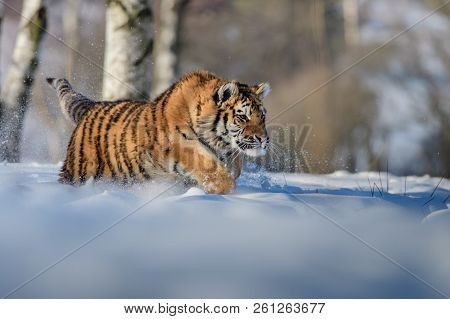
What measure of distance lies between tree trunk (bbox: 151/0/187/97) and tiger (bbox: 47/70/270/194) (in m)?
2.89

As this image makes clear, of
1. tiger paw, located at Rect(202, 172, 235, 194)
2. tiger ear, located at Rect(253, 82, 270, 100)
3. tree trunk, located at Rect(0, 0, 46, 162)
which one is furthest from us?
tree trunk, located at Rect(0, 0, 46, 162)

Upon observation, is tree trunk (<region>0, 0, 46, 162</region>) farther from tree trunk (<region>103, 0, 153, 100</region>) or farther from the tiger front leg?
the tiger front leg

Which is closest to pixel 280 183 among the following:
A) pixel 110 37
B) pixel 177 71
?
pixel 110 37

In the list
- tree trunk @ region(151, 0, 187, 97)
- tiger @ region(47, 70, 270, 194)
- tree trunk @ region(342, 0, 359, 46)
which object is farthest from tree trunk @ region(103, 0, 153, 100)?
tree trunk @ region(342, 0, 359, 46)

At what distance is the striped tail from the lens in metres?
4.93

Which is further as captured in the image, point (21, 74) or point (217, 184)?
point (21, 74)

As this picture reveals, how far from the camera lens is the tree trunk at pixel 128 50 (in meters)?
6.32

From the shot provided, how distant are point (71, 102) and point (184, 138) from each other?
54.0 inches

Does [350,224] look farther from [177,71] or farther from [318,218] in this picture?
[177,71]

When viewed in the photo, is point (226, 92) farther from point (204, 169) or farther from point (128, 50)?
point (128, 50)

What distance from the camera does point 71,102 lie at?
5000 mm

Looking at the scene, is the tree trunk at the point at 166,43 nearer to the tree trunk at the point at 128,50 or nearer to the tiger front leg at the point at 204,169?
the tree trunk at the point at 128,50

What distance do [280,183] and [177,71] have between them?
136 inches

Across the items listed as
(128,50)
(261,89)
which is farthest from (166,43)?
(261,89)
